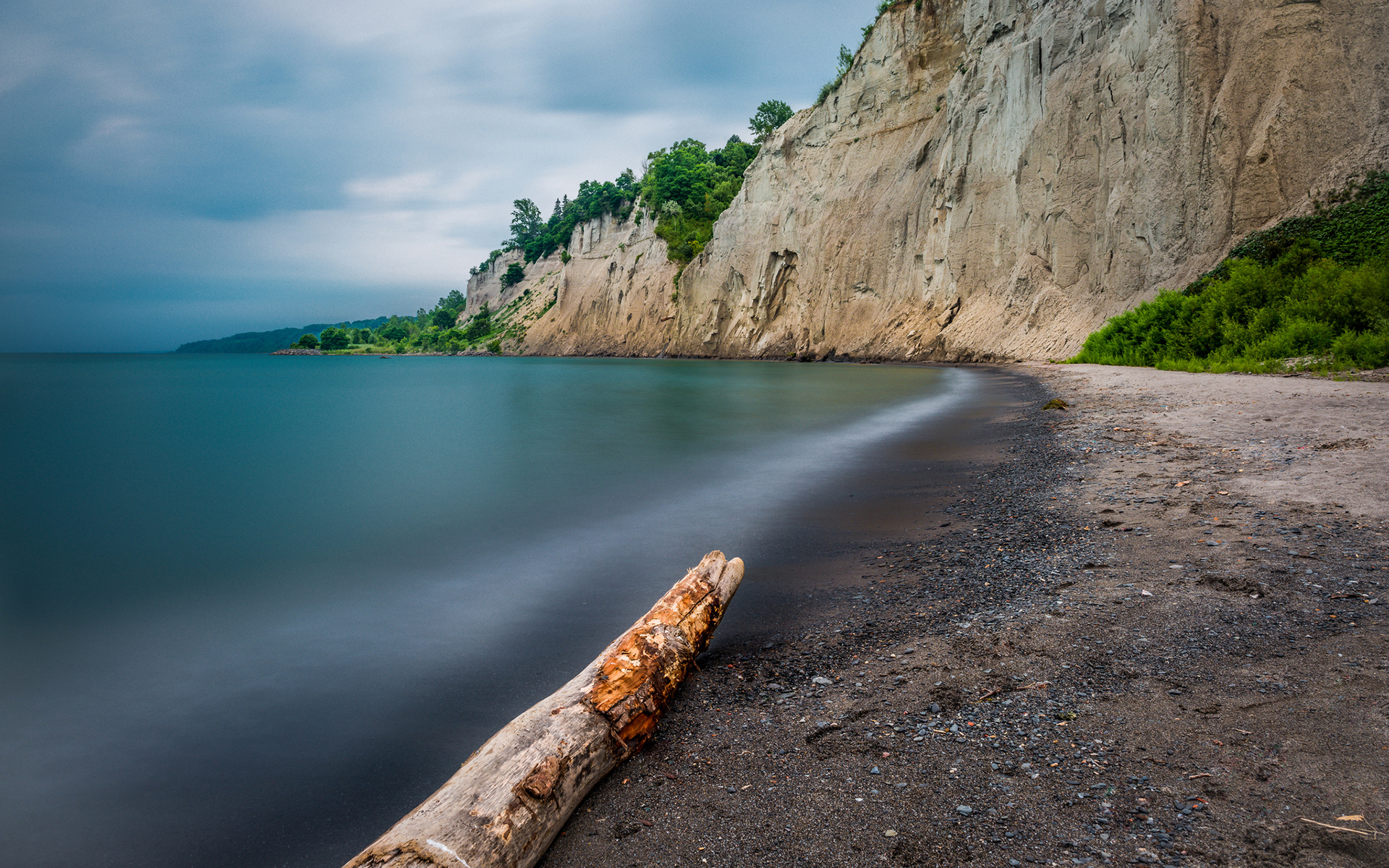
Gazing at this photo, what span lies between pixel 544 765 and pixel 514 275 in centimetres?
10378

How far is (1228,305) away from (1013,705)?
2037 cm

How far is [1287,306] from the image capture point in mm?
16234

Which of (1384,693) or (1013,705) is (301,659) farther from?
(1384,693)

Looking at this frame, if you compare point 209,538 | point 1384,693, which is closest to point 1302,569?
point 1384,693

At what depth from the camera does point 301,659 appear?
4.22m

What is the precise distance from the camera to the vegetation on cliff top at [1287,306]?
14.1 meters

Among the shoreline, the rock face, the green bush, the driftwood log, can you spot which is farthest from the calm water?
the rock face

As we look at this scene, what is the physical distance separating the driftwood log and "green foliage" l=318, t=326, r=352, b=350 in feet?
475

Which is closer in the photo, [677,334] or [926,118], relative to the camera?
[926,118]

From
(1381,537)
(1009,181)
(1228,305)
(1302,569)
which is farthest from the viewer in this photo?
(1009,181)

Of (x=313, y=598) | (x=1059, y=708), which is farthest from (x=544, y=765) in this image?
(x=313, y=598)

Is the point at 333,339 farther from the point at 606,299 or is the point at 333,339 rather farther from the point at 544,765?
the point at 544,765

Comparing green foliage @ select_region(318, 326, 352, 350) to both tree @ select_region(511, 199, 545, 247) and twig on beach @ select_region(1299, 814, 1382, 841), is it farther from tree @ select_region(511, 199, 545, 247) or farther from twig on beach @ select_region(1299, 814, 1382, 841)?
twig on beach @ select_region(1299, 814, 1382, 841)

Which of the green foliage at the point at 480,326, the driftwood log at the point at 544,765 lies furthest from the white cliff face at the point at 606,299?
the driftwood log at the point at 544,765
